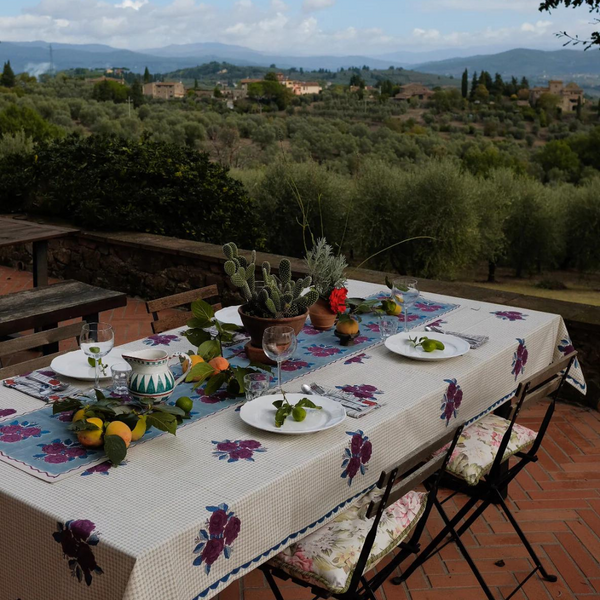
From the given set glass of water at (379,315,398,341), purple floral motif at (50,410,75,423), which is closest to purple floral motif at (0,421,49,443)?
purple floral motif at (50,410,75,423)

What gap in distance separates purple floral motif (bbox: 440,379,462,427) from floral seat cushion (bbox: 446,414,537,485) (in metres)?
0.20

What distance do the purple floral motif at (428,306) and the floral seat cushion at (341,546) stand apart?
1.36 metres

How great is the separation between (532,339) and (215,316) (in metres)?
1.46

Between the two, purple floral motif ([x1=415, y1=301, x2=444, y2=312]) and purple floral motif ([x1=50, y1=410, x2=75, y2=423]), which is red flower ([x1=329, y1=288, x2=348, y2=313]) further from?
purple floral motif ([x1=50, y1=410, x2=75, y2=423])

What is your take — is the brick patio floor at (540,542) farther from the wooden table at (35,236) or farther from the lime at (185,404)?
the wooden table at (35,236)

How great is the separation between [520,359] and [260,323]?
4.09 ft

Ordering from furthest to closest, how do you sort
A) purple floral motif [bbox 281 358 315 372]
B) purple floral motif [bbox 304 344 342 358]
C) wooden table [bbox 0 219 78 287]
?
wooden table [bbox 0 219 78 287] → purple floral motif [bbox 304 344 342 358] → purple floral motif [bbox 281 358 315 372]

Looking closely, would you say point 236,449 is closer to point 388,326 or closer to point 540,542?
point 388,326

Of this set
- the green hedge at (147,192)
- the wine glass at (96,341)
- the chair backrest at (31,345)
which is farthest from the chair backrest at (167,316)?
the green hedge at (147,192)

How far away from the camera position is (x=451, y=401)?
2.68 m

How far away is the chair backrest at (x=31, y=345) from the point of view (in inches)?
105

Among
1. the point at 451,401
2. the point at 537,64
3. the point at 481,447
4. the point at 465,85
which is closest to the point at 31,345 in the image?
the point at 451,401

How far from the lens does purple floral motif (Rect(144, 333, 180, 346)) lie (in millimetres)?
3008

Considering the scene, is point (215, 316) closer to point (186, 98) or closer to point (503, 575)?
point (503, 575)
